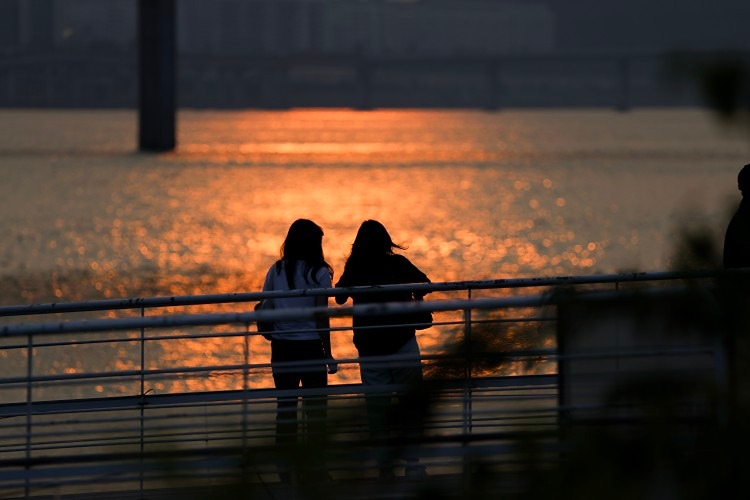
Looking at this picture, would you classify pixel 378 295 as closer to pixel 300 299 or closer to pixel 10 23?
pixel 300 299

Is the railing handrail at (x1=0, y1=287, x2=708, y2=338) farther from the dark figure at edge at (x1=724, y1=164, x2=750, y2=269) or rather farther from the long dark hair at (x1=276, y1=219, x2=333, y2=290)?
the long dark hair at (x1=276, y1=219, x2=333, y2=290)

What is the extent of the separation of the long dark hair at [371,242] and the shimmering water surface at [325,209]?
1210 millimetres

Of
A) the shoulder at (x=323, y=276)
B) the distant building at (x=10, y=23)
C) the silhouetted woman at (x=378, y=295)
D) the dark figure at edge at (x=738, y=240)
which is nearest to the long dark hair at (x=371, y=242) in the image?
the silhouetted woman at (x=378, y=295)

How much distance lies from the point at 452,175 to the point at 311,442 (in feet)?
310

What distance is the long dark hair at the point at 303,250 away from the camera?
6680 millimetres

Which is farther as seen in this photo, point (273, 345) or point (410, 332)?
point (273, 345)

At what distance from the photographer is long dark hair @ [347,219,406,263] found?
6.33m

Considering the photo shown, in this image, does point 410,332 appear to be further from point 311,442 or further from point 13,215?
point 13,215

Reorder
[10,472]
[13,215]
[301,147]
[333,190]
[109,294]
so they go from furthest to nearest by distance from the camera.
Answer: [301,147], [333,190], [13,215], [109,294], [10,472]

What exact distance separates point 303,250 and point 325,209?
5982 cm

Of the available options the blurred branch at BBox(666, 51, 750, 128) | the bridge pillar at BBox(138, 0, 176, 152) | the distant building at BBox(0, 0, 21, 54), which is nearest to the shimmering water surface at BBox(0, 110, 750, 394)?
the blurred branch at BBox(666, 51, 750, 128)

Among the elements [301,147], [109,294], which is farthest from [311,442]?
[301,147]

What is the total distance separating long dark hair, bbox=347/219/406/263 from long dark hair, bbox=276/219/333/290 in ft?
0.84

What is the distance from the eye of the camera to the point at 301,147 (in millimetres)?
151625
